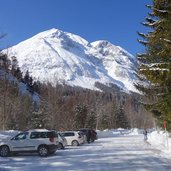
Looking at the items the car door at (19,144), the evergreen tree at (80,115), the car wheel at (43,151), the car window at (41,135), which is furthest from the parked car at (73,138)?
the evergreen tree at (80,115)

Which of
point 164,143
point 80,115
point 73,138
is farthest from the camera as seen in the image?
point 80,115

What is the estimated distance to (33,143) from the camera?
85.6ft

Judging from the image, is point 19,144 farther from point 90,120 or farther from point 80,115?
point 90,120

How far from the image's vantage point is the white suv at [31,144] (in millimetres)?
25922

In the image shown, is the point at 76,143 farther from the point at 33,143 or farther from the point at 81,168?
the point at 81,168

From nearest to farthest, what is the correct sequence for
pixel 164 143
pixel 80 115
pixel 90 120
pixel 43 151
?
1. pixel 43 151
2. pixel 164 143
3. pixel 80 115
4. pixel 90 120

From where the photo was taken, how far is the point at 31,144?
85.8ft

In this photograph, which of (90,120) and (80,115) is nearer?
(80,115)

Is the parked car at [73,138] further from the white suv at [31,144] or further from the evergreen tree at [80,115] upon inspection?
the evergreen tree at [80,115]

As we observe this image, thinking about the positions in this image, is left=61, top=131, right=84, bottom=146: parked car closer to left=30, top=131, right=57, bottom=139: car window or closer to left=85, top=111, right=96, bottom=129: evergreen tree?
left=30, top=131, right=57, bottom=139: car window

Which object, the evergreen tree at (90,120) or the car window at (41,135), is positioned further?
the evergreen tree at (90,120)

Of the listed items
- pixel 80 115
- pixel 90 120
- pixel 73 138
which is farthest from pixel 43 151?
pixel 90 120

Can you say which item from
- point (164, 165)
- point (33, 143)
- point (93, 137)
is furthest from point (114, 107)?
point (164, 165)

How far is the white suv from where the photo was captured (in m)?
25.9
